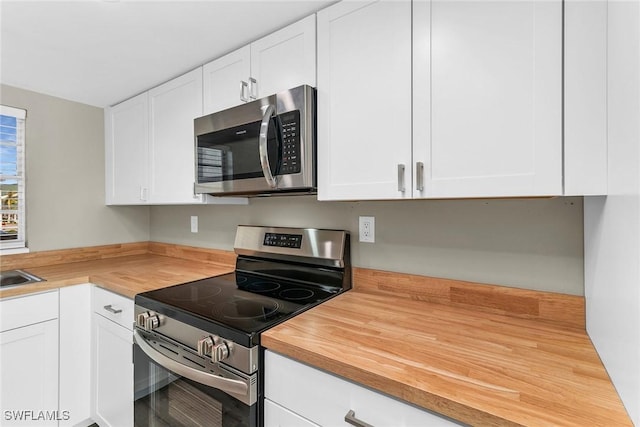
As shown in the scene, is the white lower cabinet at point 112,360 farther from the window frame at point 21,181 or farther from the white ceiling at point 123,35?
the white ceiling at point 123,35

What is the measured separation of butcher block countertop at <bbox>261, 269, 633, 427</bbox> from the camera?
642mm

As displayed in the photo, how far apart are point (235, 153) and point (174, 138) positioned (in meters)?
0.59

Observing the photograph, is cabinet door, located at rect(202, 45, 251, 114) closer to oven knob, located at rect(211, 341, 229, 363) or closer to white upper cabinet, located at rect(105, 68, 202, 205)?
white upper cabinet, located at rect(105, 68, 202, 205)

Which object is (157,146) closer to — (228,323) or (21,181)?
(21,181)

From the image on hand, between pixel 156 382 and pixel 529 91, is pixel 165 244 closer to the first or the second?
pixel 156 382

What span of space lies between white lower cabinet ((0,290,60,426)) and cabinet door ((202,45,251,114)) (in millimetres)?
1389

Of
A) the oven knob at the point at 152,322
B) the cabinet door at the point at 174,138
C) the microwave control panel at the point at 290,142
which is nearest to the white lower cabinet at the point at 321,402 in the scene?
the oven knob at the point at 152,322

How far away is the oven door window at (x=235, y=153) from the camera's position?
52.1 inches

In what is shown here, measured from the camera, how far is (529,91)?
0.85 m

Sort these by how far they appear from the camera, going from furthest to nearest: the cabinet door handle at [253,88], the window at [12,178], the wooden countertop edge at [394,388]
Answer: the window at [12,178] → the cabinet door handle at [253,88] → the wooden countertop edge at [394,388]

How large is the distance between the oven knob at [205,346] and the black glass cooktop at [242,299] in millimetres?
67

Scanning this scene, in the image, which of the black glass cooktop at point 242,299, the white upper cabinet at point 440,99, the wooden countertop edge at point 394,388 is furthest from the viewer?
the black glass cooktop at point 242,299

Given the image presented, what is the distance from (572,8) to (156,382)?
1936mm

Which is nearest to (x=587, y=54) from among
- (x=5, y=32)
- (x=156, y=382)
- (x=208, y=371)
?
(x=208, y=371)
